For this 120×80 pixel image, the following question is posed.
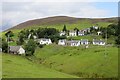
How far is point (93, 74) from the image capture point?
6488 cm

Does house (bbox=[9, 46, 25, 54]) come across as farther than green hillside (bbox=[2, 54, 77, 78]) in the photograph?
Yes

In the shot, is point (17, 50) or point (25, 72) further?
point (17, 50)

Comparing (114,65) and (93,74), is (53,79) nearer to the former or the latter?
(93,74)

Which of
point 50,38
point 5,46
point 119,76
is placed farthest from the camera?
point 50,38

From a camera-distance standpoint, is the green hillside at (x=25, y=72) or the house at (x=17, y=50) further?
the house at (x=17, y=50)

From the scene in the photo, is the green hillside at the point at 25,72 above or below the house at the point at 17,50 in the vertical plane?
below

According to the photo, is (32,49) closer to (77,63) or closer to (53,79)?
(77,63)

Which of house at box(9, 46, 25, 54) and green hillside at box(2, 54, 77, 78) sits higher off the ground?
house at box(9, 46, 25, 54)

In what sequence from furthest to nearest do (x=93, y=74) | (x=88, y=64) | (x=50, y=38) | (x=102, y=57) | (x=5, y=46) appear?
(x=50, y=38) < (x=5, y=46) < (x=102, y=57) < (x=88, y=64) < (x=93, y=74)

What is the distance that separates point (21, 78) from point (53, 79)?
5.88 m

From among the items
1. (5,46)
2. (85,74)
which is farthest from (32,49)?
(85,74)

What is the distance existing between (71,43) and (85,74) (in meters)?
101

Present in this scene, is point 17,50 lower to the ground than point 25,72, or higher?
higher

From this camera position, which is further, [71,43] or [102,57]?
[71,43]
